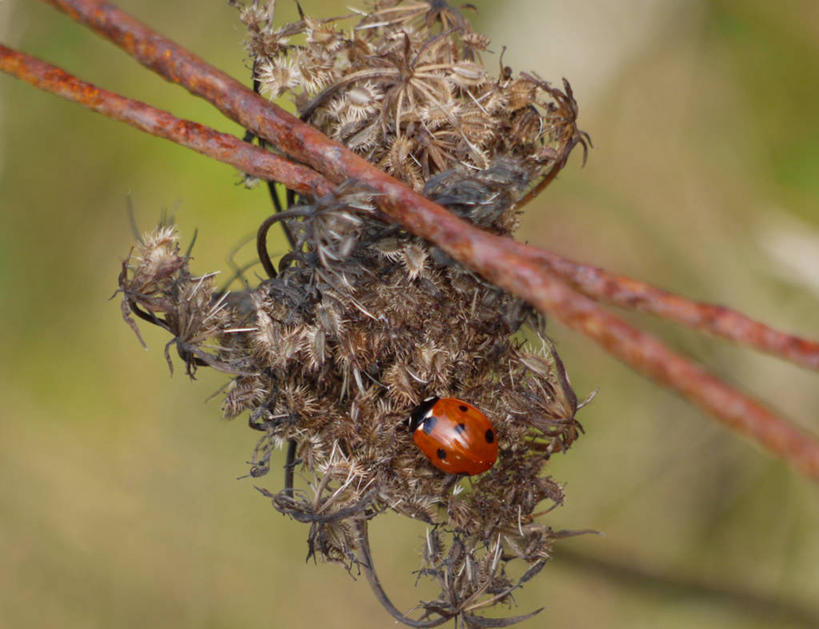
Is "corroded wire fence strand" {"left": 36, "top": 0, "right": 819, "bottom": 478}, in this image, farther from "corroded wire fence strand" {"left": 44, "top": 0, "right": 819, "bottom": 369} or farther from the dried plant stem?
the dried plant stem

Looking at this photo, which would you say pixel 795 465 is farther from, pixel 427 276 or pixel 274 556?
pixel 274 556

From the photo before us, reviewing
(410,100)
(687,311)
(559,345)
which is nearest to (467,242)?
(687,311)

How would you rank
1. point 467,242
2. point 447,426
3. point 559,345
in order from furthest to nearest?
1. point 559,345
2. point 447,426
3. point 467,242

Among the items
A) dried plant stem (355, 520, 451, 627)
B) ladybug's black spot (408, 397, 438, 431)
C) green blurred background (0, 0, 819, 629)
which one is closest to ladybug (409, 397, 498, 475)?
ladybug's black spot (408, 397, 438, 431)

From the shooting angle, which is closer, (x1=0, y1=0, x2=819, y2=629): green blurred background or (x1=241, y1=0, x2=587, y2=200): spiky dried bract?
(x1=241, y1=0, x2=587, y2=200): spiky dried bract

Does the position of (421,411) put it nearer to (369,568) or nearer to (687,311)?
(369,568)

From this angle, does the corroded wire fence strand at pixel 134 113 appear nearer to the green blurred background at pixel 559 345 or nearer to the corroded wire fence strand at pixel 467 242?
the corroded wire fence strand at pixel 467 242

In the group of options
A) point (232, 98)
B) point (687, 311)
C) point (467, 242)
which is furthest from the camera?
point (232, 98)
